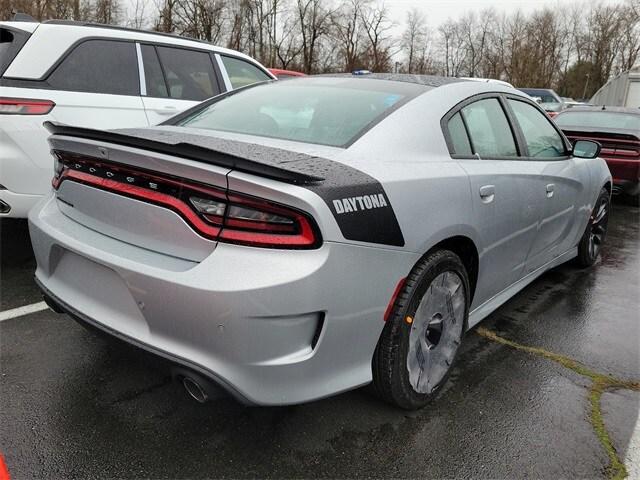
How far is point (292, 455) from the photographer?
2.00m

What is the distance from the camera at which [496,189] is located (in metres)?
2.60

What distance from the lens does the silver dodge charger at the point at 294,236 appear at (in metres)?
1.66

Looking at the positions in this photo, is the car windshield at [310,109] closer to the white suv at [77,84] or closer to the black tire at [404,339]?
the black tire at [404,339]

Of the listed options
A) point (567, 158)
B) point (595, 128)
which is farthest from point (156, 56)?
point (595, 128)

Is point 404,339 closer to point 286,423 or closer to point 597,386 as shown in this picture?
point 286,423

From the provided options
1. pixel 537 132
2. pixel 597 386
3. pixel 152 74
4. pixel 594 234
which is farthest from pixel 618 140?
pixel 152 74

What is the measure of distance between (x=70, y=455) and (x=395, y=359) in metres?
1.27

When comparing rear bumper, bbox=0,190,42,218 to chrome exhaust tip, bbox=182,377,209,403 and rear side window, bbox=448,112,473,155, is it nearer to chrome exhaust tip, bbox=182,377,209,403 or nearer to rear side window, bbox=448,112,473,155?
chrome exhaust tip, bbox=182,377,209,403

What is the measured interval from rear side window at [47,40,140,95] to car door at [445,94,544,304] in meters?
2.84

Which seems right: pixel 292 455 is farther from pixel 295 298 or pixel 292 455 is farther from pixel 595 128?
pixel 595 128

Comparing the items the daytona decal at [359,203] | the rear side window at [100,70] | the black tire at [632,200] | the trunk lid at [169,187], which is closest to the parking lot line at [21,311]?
the trunk lid at [169,187]

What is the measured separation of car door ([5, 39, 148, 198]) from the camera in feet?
11.5

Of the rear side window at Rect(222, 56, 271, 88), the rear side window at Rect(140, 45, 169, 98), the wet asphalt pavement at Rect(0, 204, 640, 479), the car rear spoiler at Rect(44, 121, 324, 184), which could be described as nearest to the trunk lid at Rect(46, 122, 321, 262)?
the car rear spoiler at Rect(44, 121, 324, 184)

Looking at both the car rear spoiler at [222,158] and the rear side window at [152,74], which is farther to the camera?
the rear side window at [152,74]
